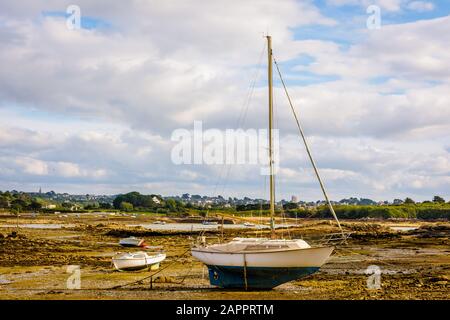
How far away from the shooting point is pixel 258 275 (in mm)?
30328

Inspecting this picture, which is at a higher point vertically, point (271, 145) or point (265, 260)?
point (271, 145)

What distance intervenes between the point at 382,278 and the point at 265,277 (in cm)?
940

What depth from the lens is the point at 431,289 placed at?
101 feet

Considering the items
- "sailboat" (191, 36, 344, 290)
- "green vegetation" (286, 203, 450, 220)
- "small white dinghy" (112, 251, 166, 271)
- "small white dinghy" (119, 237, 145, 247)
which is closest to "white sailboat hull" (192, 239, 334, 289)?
"sailboat" (191, 36, 344, 290)

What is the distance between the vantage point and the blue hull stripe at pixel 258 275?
30.0 m

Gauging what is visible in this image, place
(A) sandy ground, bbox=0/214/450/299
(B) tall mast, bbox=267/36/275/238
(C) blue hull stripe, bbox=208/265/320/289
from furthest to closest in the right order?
1. (B) tall mast, bbox=267/36/275/238
2. (C) blue hull stripe, bbox=208/265/320/289
3. (A) sandy ground, bbox=0/214/450/299

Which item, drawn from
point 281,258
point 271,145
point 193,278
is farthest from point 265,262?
point 193,278

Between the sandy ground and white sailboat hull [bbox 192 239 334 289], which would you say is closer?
white sailboat hull [bbox 192 239 334 289]

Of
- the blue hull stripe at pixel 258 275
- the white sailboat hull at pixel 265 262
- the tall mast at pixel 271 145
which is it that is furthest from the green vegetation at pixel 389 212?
the white sailboat hull at pixel 265 262

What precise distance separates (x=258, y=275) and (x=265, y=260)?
114 cm

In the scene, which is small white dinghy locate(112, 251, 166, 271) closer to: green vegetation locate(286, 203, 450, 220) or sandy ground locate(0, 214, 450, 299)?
sandy ground locate(0, 214, 450, 299)

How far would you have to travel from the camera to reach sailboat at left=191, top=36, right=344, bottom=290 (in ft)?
96.9

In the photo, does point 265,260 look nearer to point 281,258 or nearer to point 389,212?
point 281,258
